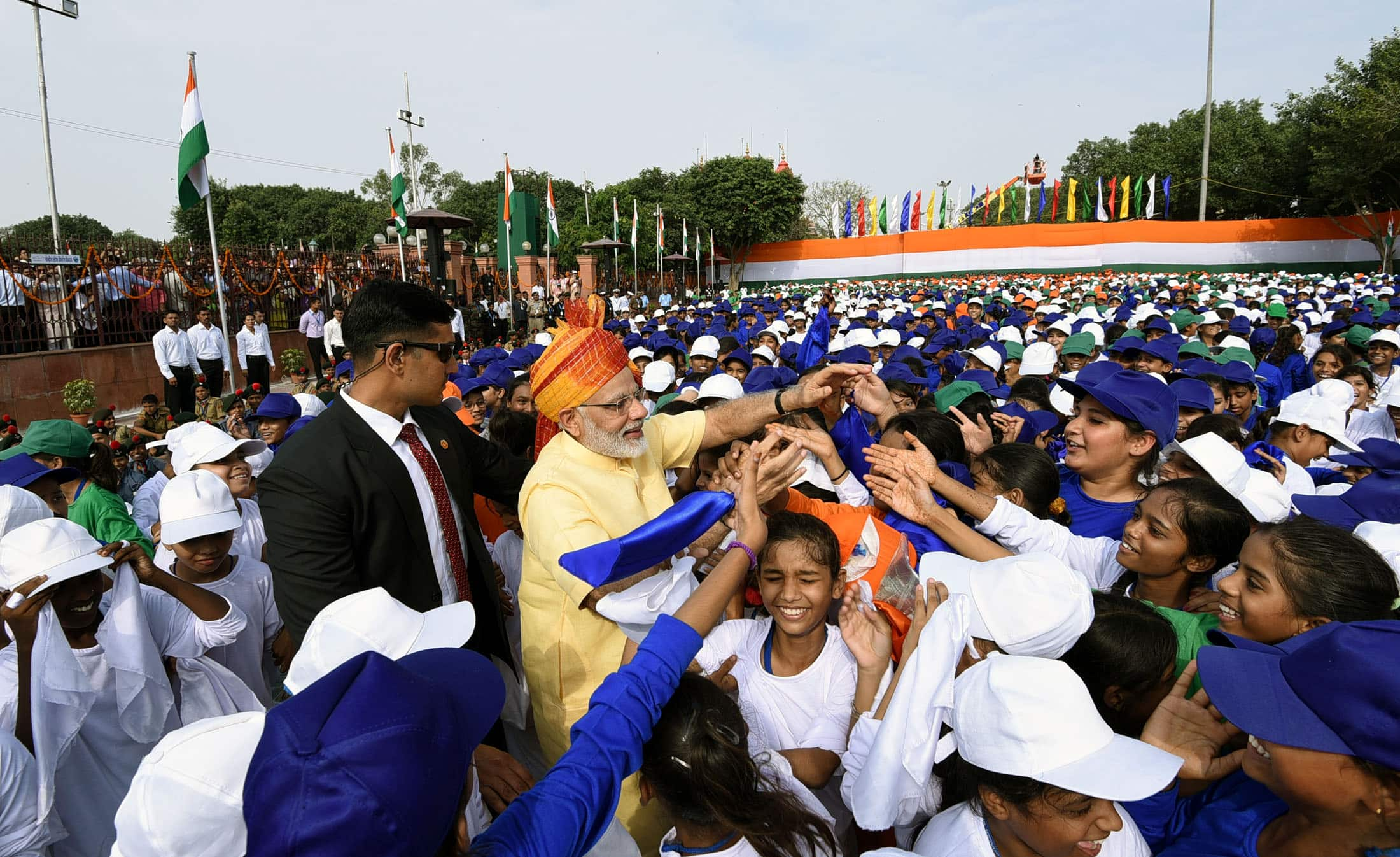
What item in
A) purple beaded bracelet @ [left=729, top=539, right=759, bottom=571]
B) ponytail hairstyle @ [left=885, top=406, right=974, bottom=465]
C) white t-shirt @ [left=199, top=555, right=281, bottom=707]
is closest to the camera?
purple beaded bracelet @ [left=729, top=539, right=759, bottom=571]

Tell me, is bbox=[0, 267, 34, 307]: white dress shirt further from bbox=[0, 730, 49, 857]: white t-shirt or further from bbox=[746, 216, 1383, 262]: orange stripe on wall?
bbox=[746, 216, 1383, 262]: orange stripe on wall

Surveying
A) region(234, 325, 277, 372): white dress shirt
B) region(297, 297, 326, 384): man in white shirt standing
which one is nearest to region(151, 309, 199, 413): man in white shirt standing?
region(234, 325, 277, 372): white dress shirt

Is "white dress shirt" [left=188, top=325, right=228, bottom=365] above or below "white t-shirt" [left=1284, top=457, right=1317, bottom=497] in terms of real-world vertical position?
above

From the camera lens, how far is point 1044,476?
3156mm

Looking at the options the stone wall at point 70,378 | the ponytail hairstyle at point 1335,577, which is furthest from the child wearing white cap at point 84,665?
the stone wall at point 70,378

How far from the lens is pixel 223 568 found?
3148mm

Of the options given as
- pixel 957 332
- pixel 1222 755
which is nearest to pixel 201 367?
pixel 957 332

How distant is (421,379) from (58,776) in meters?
1.57

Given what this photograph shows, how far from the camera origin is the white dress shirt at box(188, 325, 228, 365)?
12305 mm

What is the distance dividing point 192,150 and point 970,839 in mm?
11796

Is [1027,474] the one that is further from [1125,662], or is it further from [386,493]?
[386,493]

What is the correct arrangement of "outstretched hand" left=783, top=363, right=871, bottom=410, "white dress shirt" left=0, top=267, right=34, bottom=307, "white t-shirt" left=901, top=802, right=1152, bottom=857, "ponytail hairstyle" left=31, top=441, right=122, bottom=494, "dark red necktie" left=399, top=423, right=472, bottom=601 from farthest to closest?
"white dress shirt" left=0, top=267, right=34, bottom=307 < "ponytail hairstyle" left=31, top=441, right=122, bottom=494 < "outstretched hand" left=783, top=363, right=871, bottom=410 < "dark red necktie" left=399, top=423, right=472, bottom=601 < "white t-shirt" left=901, top=802, right=1152, bottom=857

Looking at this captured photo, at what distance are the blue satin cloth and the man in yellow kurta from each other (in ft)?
0.68

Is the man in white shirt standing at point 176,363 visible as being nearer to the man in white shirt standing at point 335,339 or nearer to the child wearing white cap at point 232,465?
the man in white shirt standing at point 335,339
